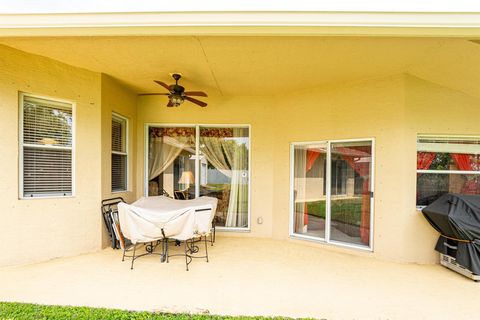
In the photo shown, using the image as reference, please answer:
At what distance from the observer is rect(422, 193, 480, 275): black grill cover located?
126 inches

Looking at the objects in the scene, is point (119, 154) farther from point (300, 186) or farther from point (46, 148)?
point (300, 186)

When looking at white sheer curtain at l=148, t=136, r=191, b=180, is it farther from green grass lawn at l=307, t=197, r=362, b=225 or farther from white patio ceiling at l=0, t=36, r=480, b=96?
green grass lawn at l=307, t=197, r=362, b=225

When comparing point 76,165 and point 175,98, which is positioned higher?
point 175,98

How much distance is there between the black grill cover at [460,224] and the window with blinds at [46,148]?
5570 mm

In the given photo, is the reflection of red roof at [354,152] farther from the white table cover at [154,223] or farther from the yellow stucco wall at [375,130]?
the white table cover at [154,223]

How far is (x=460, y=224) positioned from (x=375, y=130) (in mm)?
1736

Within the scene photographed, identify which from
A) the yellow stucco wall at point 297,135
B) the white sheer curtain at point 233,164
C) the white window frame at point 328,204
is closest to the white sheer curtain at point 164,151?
the white sheer curtain at point 233,164

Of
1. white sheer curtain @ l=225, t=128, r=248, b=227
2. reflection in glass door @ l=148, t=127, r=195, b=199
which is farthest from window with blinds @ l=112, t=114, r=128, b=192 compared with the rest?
white sheer curtain @ l=225, t=128, r=248, b=227

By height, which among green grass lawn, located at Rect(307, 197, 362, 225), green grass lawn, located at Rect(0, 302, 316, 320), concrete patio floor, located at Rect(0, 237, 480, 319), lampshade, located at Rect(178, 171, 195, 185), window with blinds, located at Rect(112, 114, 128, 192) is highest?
window with blinds, located at Rect(112, 114, 128, 192)

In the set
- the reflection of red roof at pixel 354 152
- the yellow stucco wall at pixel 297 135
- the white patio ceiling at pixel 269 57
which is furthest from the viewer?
the reflection of red roof at pixel 354 152

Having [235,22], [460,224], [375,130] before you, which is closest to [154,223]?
[235,22]

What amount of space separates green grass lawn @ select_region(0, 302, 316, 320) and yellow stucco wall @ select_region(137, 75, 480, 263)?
3010 millimetres

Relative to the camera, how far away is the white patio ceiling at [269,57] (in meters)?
3.06

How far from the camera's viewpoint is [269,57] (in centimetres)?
345
